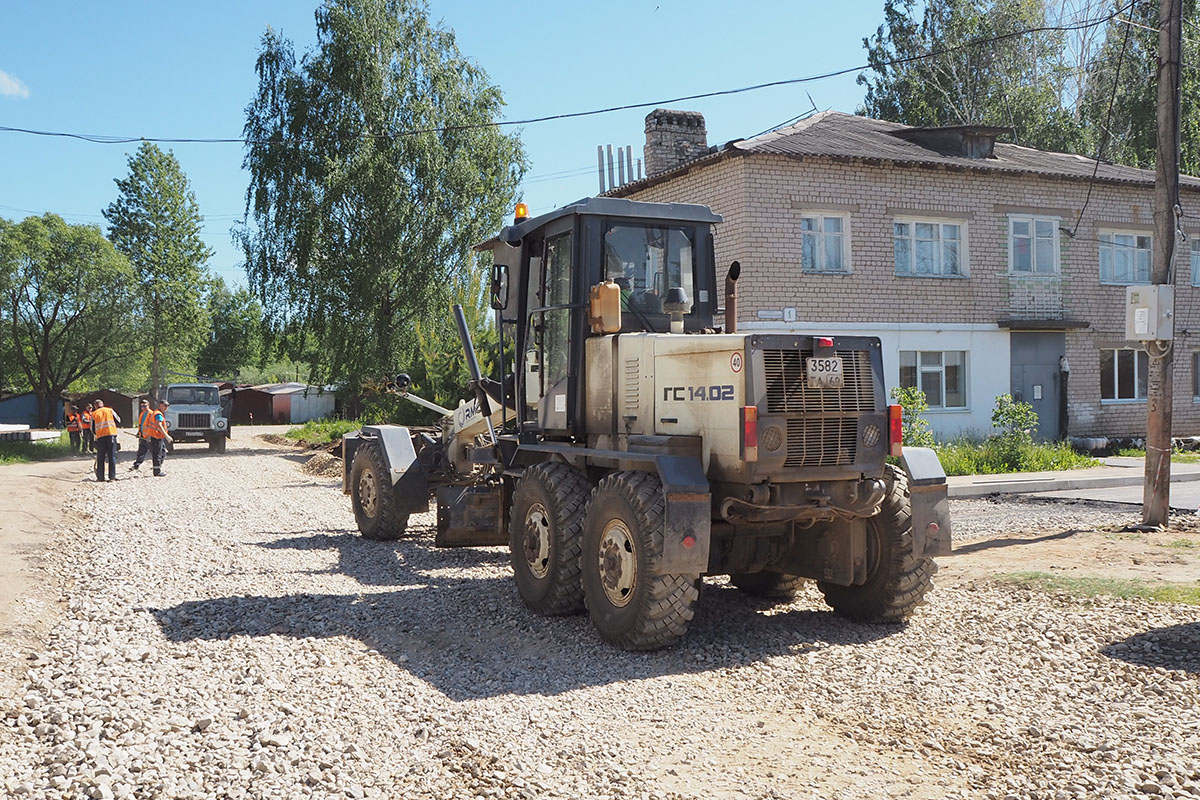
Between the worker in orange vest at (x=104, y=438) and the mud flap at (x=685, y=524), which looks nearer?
the mud flap at (x=685, y=524)

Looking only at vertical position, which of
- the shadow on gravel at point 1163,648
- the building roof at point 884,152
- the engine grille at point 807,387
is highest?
the building roof at point 884,152

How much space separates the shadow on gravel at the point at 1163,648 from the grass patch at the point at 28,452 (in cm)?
2600

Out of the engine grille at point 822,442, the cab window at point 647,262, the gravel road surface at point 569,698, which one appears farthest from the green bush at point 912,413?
the engine grille at point 822,442

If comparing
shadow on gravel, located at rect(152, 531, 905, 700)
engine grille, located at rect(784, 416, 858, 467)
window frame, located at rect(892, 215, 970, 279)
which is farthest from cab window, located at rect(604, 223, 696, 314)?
window frame, located at rect(892, 215, 970, 279)

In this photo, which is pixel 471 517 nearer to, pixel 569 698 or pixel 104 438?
pixel 569 698

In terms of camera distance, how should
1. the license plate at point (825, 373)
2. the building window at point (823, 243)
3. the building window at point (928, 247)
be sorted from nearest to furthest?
1. the license plate at point (825, 373)
2. the building window at point (823, 243)
3. the building window at point (928, 247)

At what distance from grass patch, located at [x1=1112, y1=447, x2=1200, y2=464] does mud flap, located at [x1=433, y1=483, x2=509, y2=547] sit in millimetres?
16390

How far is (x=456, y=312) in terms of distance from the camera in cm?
968

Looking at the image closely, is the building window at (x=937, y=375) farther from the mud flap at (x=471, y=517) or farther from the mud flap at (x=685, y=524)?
the mud flap at (x=685, y=524)

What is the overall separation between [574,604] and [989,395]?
56.6 ft

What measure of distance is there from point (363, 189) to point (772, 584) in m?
23.9

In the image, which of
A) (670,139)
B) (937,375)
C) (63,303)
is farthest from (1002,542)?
(63,303)

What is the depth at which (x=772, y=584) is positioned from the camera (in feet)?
28.2

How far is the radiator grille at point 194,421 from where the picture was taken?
31641mm
